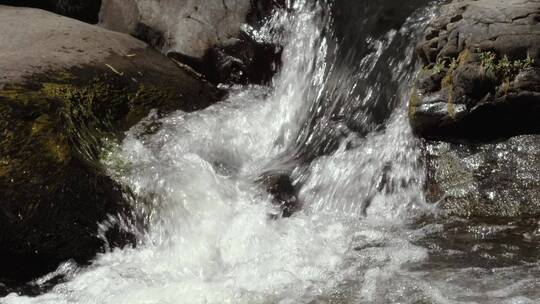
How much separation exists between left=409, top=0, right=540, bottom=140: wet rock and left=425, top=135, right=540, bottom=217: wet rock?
134 millimetres

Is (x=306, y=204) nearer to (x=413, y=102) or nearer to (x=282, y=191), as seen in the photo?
(x=282, y=191)

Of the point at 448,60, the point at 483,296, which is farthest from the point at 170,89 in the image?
the point at 483,296

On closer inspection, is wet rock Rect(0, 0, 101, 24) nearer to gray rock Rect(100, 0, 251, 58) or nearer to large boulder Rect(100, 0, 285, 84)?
gray rock Rect(100, 0, 251, 58)

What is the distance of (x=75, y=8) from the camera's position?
26.4 feet

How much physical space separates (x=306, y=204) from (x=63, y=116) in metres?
2.19

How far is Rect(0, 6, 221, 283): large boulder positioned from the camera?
14.4 ft

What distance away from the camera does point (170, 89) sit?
21.0ft

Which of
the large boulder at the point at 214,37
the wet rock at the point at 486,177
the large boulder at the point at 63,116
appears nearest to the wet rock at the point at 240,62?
the large boulder at the point at 214,37

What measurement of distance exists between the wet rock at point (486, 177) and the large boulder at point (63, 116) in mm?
2551

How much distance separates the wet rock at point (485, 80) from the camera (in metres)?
4.85

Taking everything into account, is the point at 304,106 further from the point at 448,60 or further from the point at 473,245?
the point at 473,245

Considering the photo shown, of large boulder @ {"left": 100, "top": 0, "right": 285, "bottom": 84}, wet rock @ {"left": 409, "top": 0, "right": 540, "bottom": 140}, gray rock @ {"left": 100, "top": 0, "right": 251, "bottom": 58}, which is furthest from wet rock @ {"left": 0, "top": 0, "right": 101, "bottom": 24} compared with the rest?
wet rock @ {"left": 409, "top": 0, "right": 540, "bottom": 140}

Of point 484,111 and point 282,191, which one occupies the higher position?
point 484,111

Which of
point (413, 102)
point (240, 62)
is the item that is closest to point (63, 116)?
point (240, 62)
